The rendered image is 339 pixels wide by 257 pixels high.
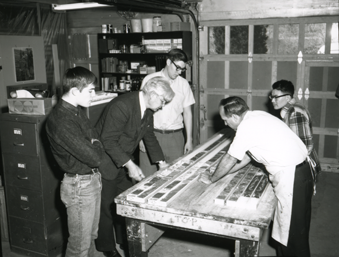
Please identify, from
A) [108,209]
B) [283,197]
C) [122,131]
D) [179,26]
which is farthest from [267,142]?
[179,26]

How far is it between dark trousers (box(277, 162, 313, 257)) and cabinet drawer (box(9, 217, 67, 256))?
2177 mm

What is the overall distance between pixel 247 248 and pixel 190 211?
1.39ft

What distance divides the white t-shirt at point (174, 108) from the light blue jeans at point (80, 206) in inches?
68.1

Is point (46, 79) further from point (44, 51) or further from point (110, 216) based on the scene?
point (110, 216)

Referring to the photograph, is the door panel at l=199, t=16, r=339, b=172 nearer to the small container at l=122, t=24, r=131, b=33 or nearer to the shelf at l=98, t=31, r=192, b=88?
the shelf at l=98, t=31, r=192, b=88

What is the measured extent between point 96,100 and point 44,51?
4.35m

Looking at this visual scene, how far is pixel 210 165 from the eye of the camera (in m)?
3.20

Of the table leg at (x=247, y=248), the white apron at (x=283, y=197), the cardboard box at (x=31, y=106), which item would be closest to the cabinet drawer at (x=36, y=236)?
the cardboard box at (x=31, y=106)

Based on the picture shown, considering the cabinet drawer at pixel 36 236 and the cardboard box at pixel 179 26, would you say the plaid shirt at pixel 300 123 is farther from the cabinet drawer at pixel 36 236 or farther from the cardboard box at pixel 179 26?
the cardboard box at pixel 179 26

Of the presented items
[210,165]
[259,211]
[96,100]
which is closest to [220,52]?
[96,100]

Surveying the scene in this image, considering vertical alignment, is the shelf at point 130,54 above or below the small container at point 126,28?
below

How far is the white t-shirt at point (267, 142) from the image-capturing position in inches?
99.1

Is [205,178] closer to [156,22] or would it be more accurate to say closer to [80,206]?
[80,206]

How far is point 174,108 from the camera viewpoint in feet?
14.1
